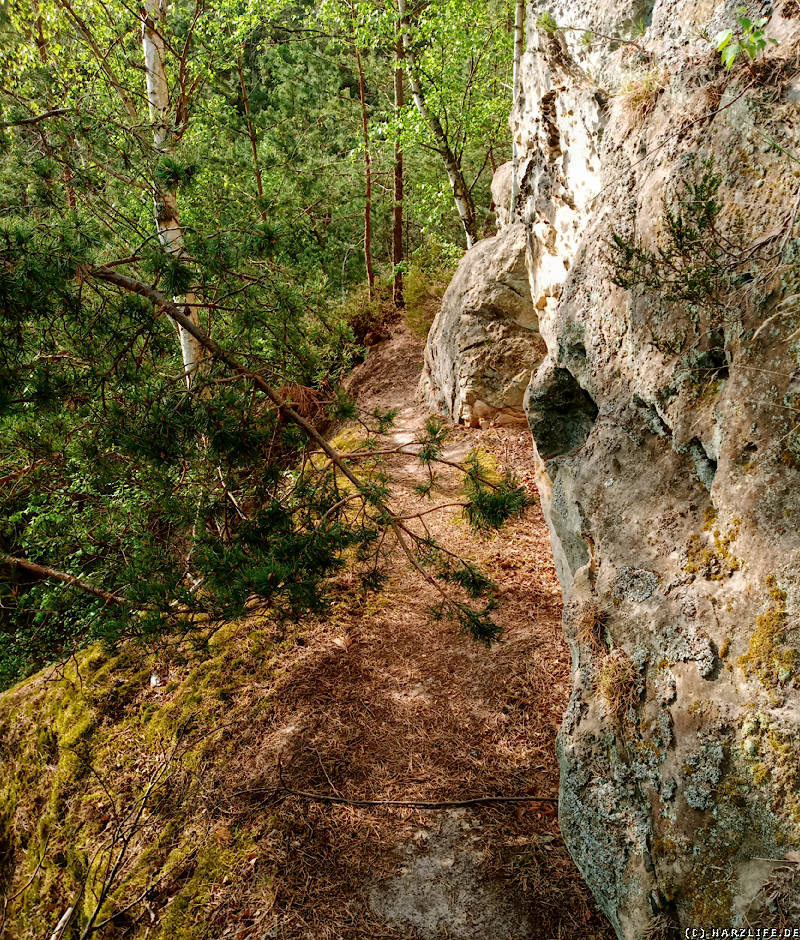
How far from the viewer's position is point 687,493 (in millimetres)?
2482

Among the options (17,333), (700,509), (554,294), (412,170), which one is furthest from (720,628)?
(412,170)

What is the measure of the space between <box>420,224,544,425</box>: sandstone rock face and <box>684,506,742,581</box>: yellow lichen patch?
5336 mm

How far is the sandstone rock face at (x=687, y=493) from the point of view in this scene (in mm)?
1942

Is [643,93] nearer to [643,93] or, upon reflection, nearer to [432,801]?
[643,93]

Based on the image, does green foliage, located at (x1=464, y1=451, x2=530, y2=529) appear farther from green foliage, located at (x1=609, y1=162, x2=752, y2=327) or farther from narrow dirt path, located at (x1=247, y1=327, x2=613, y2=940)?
narrow dirt path, located at (x1=247, y1=327, x2=613, y2=940)

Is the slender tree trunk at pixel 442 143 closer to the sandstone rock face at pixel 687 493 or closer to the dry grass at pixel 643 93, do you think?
the dry grass at pixel 643 93

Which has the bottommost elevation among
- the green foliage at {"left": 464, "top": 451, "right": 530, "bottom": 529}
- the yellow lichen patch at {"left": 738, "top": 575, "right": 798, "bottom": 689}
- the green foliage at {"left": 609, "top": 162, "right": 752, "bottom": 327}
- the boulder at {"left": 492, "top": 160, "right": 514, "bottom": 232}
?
the green foliage at {"left": 464, "top": 451, "right": 530, "bottom": 529}

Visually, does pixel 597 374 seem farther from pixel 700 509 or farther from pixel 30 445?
pixel 30 445

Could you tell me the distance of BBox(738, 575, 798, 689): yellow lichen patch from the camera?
187cm

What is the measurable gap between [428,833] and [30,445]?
3.64 metres

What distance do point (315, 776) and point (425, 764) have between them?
0.69m

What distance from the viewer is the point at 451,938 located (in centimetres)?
275

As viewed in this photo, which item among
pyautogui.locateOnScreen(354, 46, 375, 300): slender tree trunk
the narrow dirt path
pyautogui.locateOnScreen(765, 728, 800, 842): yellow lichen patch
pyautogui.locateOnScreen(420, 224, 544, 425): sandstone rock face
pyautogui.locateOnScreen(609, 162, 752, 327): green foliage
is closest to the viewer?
pyautogui.locateOnScreen(765, 728, 800, 842): yellow lichen patch


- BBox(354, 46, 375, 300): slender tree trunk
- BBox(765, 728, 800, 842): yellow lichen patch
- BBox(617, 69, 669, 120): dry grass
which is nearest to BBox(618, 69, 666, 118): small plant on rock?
BBox(617, 69, 669, 120): dry grass
